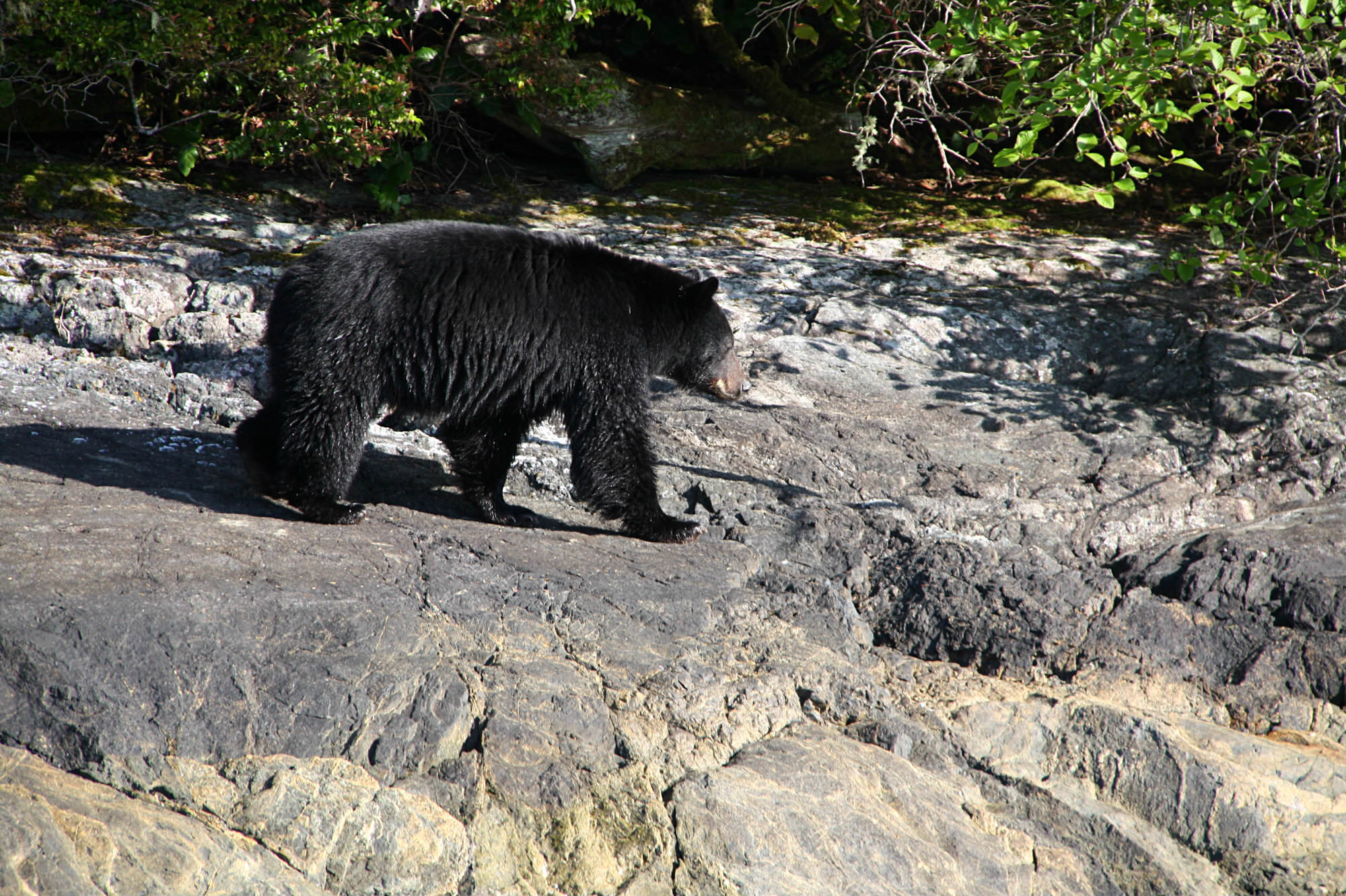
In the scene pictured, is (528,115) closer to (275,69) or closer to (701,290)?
(275,69)

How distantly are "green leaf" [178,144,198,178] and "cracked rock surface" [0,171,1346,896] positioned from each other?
125 cm

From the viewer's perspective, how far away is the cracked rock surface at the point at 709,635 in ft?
9.94

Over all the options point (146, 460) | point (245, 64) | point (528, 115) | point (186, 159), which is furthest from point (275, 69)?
point (146, 460)

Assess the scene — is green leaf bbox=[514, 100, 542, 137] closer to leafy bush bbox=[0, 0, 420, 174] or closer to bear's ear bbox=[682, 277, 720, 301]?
leafy bush bbox=[0, 0, 420, 174]

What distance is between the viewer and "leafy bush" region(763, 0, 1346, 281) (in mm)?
5082

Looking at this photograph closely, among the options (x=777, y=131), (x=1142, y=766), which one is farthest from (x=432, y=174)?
(x=1142, y=766)

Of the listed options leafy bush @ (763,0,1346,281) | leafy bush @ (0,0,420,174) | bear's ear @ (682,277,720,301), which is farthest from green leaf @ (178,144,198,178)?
leafy bush @ (763,0,1346,281)

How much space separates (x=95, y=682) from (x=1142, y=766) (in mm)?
3443

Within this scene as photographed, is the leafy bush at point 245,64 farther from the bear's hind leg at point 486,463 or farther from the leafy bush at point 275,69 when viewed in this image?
the bear's hind leg at point 486,463

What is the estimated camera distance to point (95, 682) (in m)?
2.99

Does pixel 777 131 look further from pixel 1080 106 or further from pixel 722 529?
pixel 722 529

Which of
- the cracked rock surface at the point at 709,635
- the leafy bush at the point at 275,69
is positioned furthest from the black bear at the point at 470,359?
the leafy bush at the point at 275,69

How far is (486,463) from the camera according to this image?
5.14m

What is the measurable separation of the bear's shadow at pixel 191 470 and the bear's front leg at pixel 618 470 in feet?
0.79
